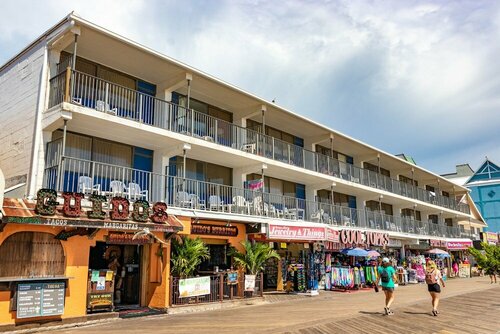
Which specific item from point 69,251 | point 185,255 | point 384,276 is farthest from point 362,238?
point 69,251

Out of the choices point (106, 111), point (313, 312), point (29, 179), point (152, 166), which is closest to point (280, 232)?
point (313, 312)

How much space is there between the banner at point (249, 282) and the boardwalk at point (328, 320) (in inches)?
37.6

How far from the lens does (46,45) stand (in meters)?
13.8

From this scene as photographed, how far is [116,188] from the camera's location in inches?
563

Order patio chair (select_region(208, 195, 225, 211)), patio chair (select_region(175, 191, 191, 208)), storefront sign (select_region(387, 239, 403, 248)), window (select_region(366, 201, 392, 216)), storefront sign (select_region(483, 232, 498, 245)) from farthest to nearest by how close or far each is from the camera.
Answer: storefront sign (select_region(483, 232, 498, 245)) → window (select_region(366, 201, 392, 216)) → storefront sign (select_region(387, 239, 403, 248)) → patio chair (select_region(208, 195, 225, 211)) → patio chair (select_region(175, 191, 191, 208))

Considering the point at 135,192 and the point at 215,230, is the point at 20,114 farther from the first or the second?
the point at 215,230

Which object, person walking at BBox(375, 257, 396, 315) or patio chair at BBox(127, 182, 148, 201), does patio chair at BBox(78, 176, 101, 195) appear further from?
person walking at BBox(375, 257, 396, 315)

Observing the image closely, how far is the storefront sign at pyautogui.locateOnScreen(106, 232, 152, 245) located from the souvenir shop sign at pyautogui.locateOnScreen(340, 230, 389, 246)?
1153 centimetres

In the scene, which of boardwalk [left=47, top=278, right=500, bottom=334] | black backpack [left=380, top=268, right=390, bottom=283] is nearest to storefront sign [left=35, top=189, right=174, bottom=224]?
boardwalk [left=47, top=278, right=500, bottom=334]

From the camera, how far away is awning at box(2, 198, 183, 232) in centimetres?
1034

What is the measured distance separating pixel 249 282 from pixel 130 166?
6.51 meters

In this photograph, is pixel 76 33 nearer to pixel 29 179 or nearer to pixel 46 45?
pixel 46 45

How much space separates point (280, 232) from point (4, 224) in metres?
10.9

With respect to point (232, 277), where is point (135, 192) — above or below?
above
